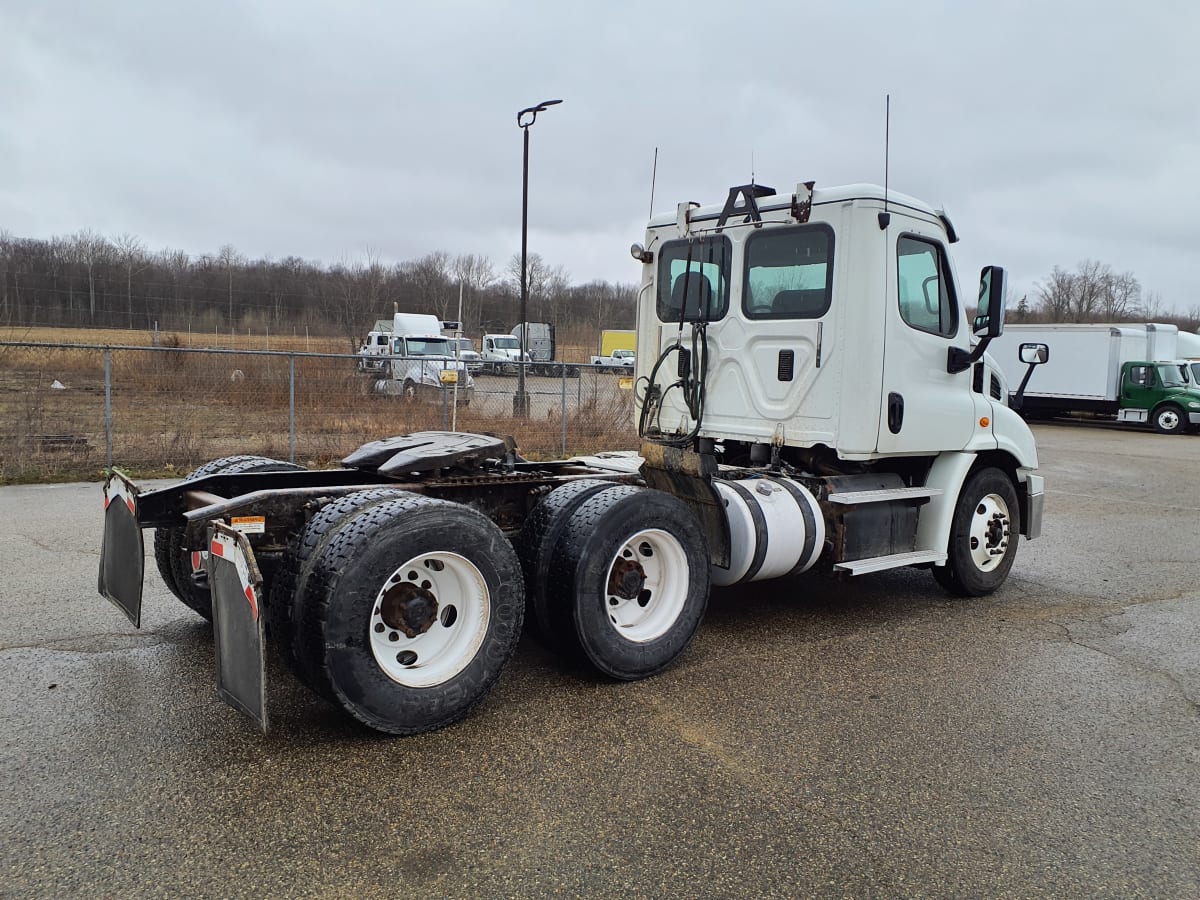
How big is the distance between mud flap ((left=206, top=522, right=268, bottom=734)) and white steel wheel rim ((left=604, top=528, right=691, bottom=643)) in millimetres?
1827

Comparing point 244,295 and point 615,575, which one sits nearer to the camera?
point 615,575

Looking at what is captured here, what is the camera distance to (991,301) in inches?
234

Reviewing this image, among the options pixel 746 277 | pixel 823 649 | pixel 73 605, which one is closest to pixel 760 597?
pixel 823 649

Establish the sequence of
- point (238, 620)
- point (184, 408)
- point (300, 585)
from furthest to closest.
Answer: point (184, 408) < point (300, 585) < point (238, 620)

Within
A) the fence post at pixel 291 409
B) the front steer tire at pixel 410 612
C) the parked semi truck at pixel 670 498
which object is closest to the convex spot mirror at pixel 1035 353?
the parked semi truck at pixel 670 498

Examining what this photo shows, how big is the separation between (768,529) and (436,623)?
87.5 inches

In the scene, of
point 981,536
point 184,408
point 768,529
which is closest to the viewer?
point 768,529

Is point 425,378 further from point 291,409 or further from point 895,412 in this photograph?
point 895,412

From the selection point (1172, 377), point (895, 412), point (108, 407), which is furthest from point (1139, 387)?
point (108, 407)

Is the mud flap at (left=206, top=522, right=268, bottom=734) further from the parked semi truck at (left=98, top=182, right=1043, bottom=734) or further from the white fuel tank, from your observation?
the white fuel tank

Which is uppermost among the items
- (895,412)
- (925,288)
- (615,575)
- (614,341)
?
(614,341)

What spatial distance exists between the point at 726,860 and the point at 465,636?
61.1 inches

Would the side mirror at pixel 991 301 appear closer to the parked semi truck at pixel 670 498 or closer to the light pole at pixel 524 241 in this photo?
the parked semi truck at pixel 670 498

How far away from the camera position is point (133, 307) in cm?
2700
